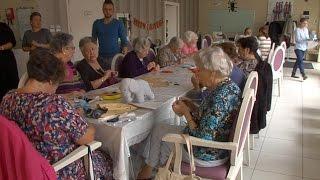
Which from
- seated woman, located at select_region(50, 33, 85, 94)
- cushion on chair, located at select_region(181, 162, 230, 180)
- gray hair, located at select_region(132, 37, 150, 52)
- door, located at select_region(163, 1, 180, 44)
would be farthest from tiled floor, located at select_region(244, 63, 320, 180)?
door, located at select_region(163, 1, 180, 44)

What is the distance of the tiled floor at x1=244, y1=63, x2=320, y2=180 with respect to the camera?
256 centimetres

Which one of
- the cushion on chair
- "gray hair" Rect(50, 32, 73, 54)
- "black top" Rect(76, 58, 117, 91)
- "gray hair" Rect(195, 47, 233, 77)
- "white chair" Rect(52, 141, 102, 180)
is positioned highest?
"gray hair" Rect(50, 32, 73, 54)

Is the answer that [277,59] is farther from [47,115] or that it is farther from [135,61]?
A: [47,115]

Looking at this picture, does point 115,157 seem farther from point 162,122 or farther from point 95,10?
point 95,10

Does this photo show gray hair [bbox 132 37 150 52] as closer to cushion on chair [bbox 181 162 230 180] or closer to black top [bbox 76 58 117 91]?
black top [bbox 76 58 117 91]

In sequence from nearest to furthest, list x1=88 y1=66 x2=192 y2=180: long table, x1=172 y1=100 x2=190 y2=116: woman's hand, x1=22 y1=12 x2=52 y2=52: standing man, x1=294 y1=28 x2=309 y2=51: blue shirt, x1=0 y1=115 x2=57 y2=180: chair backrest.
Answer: x1=0 y1=115 x2=57 y2=180: chair backrest, x1=88 y1=66 x2=192 y2=180: long table, x1=172 y1=100 x2=190 y2=116: woman's hand, x1=22 y1=12 x2=52 y2=52: standing man, x1=294 y1=28 x2=309 y2=51: blue shirt

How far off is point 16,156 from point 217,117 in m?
0.97

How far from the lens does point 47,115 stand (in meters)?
1.40

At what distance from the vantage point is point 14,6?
14.9 feet

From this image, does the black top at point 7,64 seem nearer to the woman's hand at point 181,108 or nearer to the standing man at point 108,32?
the standing man at point 108,32

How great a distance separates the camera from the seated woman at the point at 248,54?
2.98 meters

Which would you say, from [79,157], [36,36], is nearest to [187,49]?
[36,36]

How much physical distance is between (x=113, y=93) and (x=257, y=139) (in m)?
1.73

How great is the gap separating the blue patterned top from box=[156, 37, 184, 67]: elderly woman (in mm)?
2261
